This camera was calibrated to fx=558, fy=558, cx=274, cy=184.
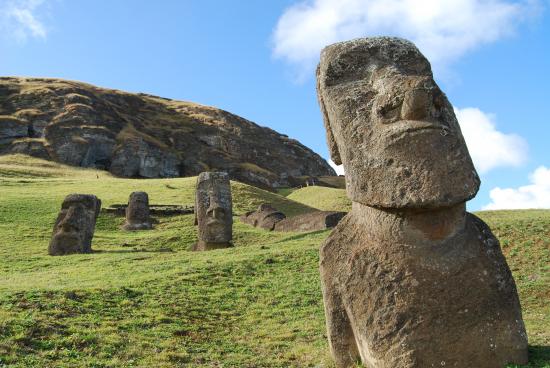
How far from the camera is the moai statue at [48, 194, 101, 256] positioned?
64.3ft

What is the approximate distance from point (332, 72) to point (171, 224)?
23.2 meters

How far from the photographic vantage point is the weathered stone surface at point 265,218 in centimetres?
2680

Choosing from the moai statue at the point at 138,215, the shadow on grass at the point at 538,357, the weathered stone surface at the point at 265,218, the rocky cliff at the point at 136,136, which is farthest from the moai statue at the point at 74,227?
the rocky cliff at the point at 136,136

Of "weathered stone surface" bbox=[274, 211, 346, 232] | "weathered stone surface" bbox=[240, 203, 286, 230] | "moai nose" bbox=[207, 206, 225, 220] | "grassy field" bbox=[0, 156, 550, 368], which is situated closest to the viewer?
"grassy field" bbox=[0, 156, 550, 368]

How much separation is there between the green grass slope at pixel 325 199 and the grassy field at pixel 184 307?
18491 millimetres

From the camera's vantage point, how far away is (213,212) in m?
21.3

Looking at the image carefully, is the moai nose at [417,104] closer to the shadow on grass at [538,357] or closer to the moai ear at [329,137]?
the moai ear at [329,137]

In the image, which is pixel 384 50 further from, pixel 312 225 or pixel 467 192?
pixel 312 225

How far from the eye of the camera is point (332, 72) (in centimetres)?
601

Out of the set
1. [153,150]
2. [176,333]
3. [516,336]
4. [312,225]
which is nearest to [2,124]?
[153,150]

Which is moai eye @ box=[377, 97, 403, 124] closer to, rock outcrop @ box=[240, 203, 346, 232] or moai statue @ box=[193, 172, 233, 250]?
rock outcrop @ box=[240, 203, 346, 232]

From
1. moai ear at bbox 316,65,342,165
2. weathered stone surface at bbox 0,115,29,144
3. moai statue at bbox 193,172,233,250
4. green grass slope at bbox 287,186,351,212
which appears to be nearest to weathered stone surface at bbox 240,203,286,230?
moai statue at bbox 193,172,233,250

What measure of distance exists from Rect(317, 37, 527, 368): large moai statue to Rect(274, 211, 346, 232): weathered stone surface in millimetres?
15375

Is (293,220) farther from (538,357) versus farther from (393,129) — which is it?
(393,129)
